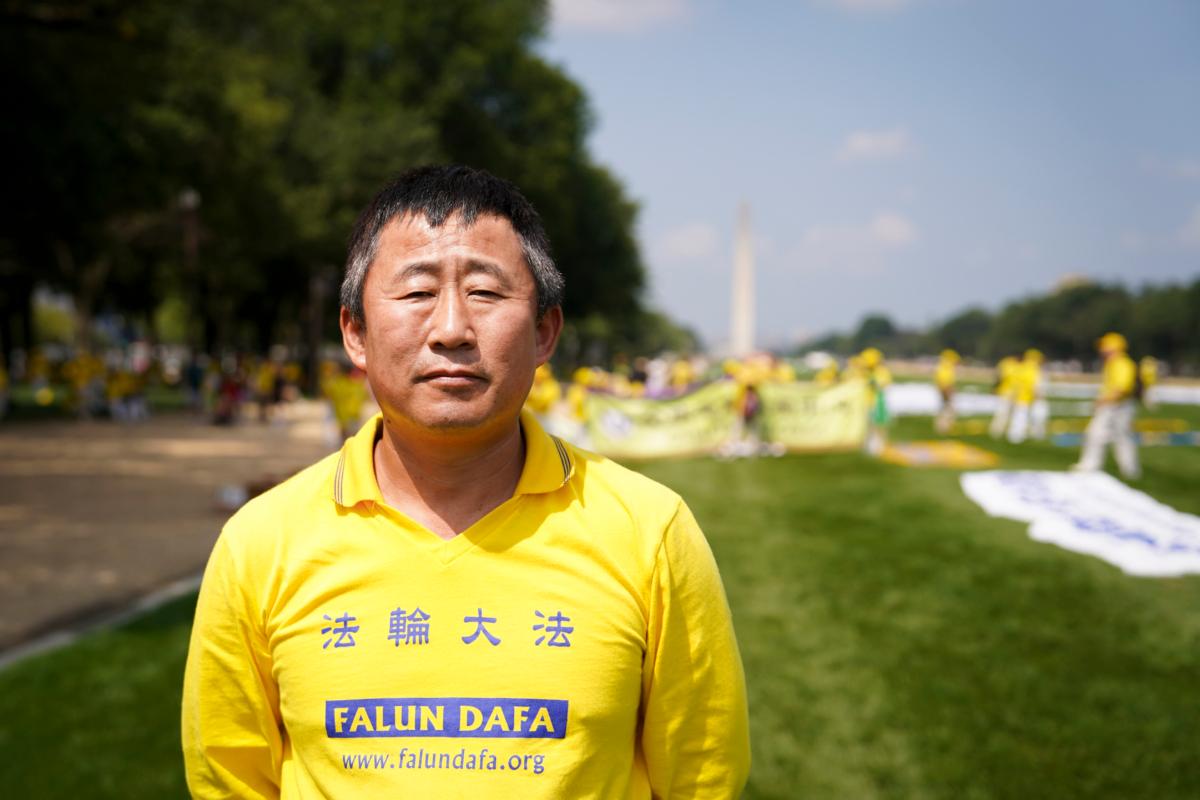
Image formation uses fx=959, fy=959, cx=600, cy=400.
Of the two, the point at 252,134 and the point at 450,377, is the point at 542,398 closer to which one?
the point at 450,377

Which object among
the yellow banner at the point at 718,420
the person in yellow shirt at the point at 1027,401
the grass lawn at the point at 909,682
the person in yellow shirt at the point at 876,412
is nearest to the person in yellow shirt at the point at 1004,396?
the person in yellow shirt at the point at 1027,401

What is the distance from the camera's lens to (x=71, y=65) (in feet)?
46.1

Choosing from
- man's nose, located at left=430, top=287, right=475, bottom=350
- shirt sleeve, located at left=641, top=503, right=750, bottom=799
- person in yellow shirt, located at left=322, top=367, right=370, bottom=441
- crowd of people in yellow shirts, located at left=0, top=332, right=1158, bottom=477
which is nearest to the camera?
man's nose, located at left=430, top=287, right=475, bottom=350

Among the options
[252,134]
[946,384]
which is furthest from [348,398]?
[252,134]

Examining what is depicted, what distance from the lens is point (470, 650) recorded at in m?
1.74

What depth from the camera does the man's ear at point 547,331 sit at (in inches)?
75.0

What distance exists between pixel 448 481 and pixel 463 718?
0.44m

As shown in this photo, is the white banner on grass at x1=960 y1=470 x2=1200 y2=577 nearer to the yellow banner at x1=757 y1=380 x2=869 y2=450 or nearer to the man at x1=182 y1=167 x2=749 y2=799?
the yellow banner at x1=757 y1=380 x2=869 y2=450

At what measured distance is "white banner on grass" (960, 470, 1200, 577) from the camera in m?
8.42

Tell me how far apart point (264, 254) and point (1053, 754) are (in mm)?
32200

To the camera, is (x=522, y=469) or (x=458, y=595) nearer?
(x=458, y=595)

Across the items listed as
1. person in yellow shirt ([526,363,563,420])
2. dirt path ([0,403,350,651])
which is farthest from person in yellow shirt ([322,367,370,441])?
person in yellow shirt ([526,363,563,420])

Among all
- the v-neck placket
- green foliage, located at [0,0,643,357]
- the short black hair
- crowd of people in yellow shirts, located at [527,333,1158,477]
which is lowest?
crowd of people in yellow shirts, located at [527,333,1158,477]

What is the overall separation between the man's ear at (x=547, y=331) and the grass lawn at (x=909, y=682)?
3.87 m
